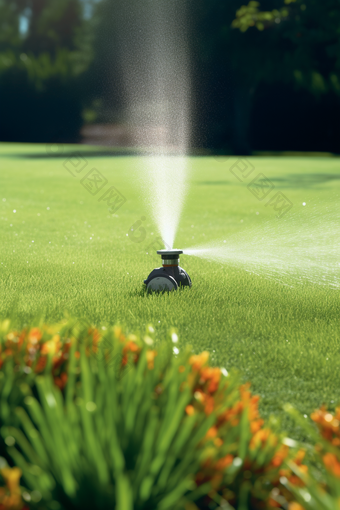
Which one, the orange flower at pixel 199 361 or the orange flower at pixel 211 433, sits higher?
the orange flower at pixel 199 361

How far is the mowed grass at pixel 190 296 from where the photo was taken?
3.62 metres

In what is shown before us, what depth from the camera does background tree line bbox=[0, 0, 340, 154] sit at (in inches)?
1192

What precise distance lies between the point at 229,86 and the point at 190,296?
31.6 metres

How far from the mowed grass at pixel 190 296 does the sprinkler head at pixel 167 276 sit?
12cm

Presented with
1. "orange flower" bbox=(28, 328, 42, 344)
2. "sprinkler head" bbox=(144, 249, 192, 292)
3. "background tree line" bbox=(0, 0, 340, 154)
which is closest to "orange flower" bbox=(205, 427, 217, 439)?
"orange flower" bbox=(28, 328, 42, 344)

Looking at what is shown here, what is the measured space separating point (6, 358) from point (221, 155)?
29598 millimetres

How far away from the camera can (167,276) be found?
16.9 feet

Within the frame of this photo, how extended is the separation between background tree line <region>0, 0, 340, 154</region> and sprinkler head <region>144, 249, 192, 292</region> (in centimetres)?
2349

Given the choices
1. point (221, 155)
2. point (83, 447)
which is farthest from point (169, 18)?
point (221, 155)

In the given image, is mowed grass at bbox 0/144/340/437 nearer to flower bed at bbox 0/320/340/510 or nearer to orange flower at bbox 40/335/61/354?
orange flower at bbox 40/335/61/354

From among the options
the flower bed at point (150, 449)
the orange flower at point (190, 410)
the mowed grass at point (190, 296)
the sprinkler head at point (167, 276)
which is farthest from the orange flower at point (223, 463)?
the sprinkler head at point (167, 276)

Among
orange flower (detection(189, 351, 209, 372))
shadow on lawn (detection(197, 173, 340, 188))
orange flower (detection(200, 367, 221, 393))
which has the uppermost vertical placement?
shadow on lawn (detection(197, 173, 340, 188))

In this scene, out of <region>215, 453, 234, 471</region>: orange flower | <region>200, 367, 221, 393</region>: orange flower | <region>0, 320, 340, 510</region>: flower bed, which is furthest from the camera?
<region>200, 367, 221, 393</region>: orange flower

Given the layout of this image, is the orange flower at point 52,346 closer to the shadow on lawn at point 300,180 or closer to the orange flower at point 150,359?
the orange flower at point 150,359
